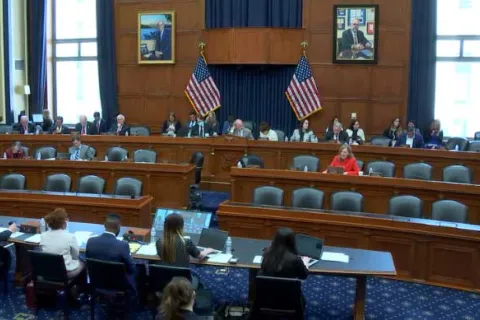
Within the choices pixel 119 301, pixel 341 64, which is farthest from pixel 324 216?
pixel 341 64

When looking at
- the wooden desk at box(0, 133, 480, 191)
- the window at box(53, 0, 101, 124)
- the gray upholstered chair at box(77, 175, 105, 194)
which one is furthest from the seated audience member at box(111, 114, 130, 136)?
the gray upholstered chair at box(77, 175, 105, 194)

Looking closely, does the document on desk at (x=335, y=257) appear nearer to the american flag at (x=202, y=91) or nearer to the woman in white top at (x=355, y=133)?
the woman in white top at (x=355, y=133)

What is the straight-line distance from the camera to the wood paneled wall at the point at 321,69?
14453 mm

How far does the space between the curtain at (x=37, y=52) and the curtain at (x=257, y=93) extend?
5544 mm

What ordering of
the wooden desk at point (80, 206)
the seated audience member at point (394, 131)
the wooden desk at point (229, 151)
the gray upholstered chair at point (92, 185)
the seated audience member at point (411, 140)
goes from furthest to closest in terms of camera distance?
the seated audience member at point (394, 131) → the seated audience member at point (411, 140) → the wooden desk at point (229, 151) → the gray upholstered chair at point (92, 185) → the wooden desk at point (80, 206)

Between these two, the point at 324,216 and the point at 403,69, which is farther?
the point at 403,69

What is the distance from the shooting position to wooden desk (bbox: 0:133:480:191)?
11.2m

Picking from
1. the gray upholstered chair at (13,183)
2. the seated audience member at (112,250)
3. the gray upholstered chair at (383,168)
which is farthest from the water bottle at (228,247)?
the gray upholstered chair at (13,183)

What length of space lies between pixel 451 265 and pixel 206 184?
604cm

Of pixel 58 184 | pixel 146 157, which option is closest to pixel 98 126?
pixel 146 157

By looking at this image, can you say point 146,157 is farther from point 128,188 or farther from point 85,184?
point 128,188

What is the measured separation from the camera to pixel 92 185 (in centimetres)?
912

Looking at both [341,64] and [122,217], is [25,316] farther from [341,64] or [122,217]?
[341,64]

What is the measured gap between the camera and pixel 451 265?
718 cm
